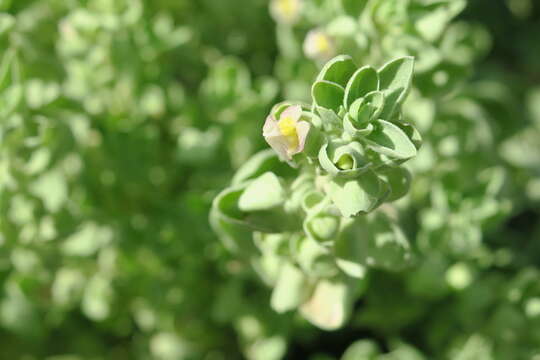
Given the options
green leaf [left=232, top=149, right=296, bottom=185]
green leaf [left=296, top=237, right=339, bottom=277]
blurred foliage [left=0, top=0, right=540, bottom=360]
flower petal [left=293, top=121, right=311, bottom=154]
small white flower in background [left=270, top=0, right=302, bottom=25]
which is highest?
small white flower in background [left=270, top=0, right=302, bottom=25]

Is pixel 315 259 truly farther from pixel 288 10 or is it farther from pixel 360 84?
pixel 288 10

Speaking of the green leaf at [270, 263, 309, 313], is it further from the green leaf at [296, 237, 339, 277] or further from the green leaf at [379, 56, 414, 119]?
the green leaf at [379, 56, 414, 119]

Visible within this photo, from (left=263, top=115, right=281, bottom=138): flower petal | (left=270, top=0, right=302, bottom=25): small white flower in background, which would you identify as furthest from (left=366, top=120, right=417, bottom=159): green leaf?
(left=270, top=0, right=302, bottom=25): small white flower in background

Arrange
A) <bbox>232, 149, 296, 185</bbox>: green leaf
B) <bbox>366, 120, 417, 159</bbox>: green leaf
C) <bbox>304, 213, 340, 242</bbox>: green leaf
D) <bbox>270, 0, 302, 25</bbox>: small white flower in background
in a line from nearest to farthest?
1. <bbox>366, 120, 417, 159</bbox>: green leaf
2. <bbox>304, 213, 340, 242</bbox>: green leaf
3. <bbox>232, 149, 296, 185</bbox>: green leaf
4. <bbox>270, 0, 302, 25</bbox>: small white flower in background

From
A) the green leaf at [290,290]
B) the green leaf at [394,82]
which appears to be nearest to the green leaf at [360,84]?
the green leaf at [394,82]

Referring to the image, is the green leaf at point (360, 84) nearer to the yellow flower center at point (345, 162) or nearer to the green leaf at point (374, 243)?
the yellow flower center at point (345, 162)

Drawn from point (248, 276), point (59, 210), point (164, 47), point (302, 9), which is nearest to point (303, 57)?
point (302, 9)
